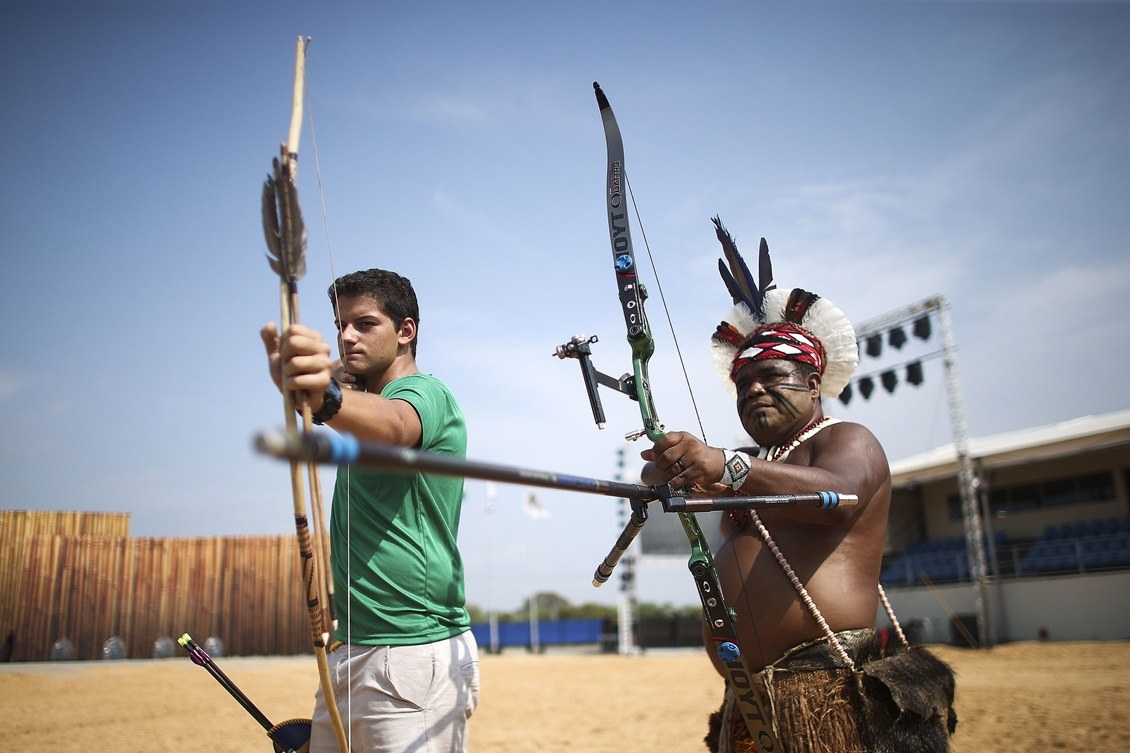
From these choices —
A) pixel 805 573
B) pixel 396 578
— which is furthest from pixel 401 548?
pixel 805 573

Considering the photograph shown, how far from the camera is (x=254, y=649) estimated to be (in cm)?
2067

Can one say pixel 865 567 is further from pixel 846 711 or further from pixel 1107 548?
pixel 1107 548

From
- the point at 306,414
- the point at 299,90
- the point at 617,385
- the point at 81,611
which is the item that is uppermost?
the point at 299,90

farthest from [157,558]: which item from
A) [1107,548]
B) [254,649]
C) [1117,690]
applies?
[1107,548]

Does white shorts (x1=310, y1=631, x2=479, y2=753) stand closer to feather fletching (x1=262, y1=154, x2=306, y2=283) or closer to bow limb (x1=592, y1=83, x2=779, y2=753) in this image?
bow limb (x1=592, y1=83, x2=779, y2=753)

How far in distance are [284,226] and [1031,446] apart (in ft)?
74.5

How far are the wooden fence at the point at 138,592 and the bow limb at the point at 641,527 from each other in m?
12.9

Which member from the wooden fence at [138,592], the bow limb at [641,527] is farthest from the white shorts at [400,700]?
the wooden fence at [138,592]

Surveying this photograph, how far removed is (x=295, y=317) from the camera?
1.79 meters

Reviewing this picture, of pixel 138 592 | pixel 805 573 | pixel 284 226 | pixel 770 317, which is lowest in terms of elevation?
pixel 138 592

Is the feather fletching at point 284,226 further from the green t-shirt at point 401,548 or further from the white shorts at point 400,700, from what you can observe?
the white shorts at point 400,700

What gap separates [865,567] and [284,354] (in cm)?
209

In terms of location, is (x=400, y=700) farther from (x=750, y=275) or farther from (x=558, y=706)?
(x=558, y=706)

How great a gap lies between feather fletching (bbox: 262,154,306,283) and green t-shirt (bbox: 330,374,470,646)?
0.55m
